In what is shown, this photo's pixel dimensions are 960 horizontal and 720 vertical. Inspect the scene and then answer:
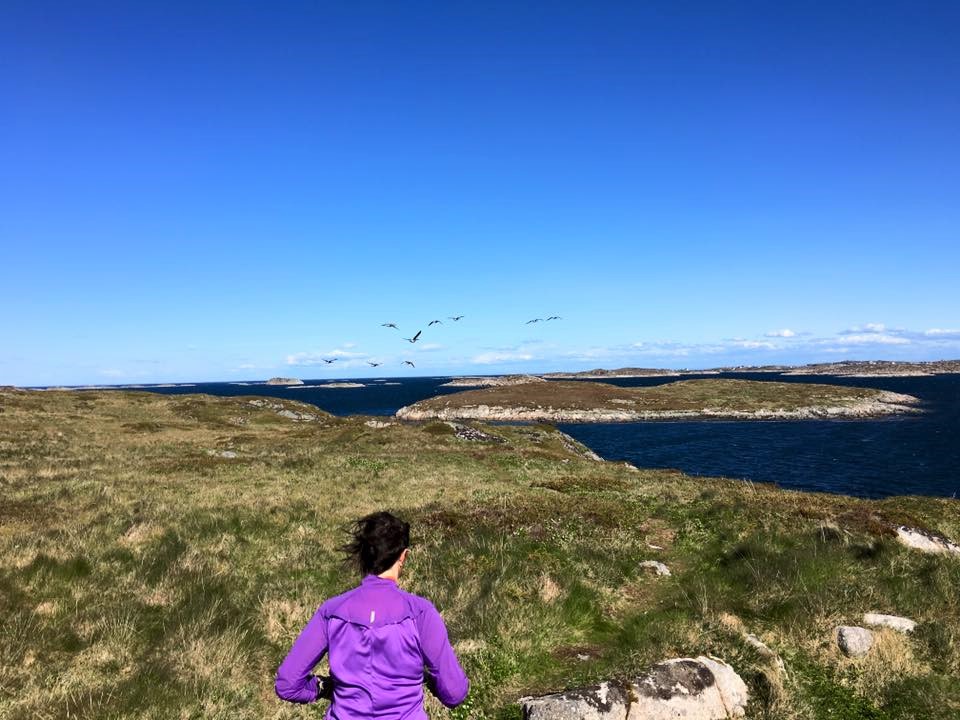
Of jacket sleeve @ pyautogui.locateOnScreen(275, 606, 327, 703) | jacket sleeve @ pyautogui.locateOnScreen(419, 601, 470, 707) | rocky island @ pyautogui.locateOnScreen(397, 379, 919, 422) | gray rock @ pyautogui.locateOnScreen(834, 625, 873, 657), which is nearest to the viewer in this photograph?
jacket sleeve @ pyautogui.locateOnScreen(275, 606, 327, 703)

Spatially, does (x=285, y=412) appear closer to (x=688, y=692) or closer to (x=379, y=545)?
(x=688, y=692)

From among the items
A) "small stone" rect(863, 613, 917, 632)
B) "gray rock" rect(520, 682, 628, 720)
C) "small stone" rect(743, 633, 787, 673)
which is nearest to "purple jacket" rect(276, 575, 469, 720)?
"gray rock" rect(520, 682, 628, 720)

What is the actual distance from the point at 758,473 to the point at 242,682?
50.3 metres

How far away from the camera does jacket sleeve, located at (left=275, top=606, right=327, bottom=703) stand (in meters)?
3.98

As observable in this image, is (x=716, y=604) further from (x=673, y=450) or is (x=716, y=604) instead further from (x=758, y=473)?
(x=673, y=450)

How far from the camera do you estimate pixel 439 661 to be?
4.09m

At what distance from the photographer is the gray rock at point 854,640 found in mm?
8461

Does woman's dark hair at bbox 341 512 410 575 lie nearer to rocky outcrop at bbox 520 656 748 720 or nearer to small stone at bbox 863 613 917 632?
rocky outcrop at bbox 520 656 748 720

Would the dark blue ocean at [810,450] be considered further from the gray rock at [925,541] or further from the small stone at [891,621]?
the small stone at [891,621]

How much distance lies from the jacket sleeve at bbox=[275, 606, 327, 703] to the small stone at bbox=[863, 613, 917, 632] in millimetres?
9747

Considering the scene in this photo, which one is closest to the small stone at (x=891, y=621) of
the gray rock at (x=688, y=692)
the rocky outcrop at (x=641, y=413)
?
the gray rock at (x=688, y=692)

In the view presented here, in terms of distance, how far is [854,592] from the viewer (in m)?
10.5

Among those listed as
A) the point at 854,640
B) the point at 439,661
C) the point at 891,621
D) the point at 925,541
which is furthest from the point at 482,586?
the point at 925,541

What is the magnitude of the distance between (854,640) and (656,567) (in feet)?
16.0
